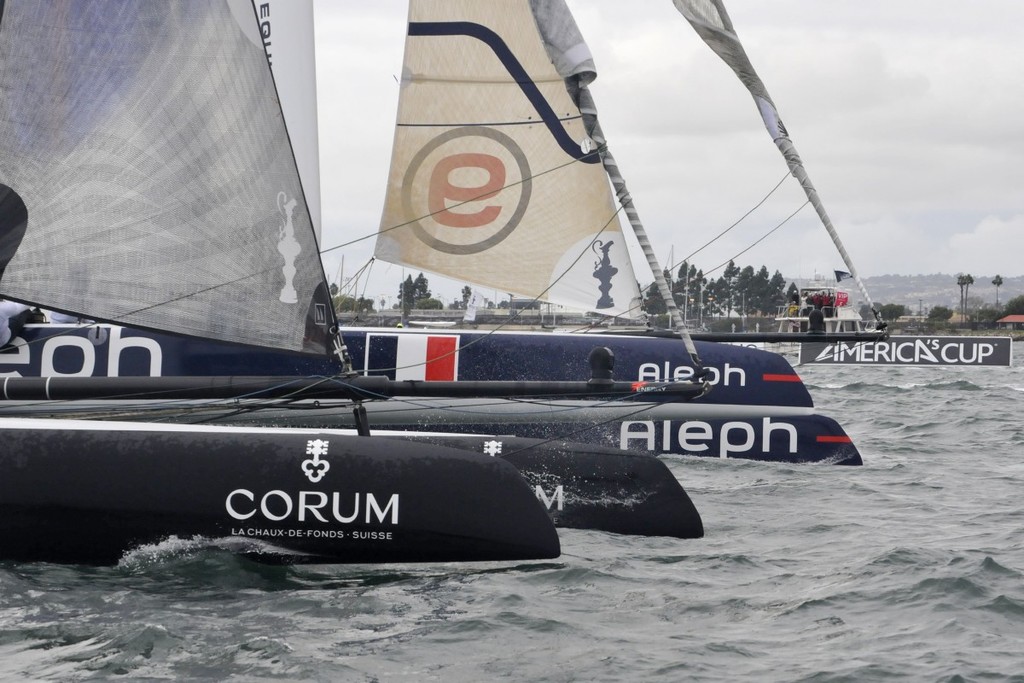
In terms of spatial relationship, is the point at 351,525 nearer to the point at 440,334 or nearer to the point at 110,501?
the point at 110,501

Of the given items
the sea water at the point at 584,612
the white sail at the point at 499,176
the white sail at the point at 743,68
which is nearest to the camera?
the sea water at the point at 584,612

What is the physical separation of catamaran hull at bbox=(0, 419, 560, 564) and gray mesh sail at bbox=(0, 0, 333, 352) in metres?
0.81

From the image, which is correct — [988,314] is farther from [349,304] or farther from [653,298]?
[653,298]

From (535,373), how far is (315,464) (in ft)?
13.6

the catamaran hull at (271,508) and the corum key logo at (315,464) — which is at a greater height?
the corum key logo at (315,464)

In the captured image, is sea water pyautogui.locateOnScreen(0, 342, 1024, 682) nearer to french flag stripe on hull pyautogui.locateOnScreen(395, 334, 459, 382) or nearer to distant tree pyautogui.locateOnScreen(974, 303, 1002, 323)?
french flag stripe on hull pyautogui.locateOnScreen(395, 334, 459, 382)

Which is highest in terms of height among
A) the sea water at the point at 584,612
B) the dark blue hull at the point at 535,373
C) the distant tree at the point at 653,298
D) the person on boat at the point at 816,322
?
the distant tree at the point at 653,298

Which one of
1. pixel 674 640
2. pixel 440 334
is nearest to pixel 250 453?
pixel 674 640

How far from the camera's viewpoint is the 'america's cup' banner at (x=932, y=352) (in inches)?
1174

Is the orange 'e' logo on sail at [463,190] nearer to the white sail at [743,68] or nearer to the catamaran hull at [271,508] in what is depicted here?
the white sail at [743,68]

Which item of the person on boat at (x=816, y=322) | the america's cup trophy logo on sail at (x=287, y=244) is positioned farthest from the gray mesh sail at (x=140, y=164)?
the person on boat at (x=816, y=322)

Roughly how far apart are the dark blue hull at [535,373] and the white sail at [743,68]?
2.05 metres

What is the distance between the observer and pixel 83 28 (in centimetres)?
612

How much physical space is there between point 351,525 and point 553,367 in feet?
14.1
